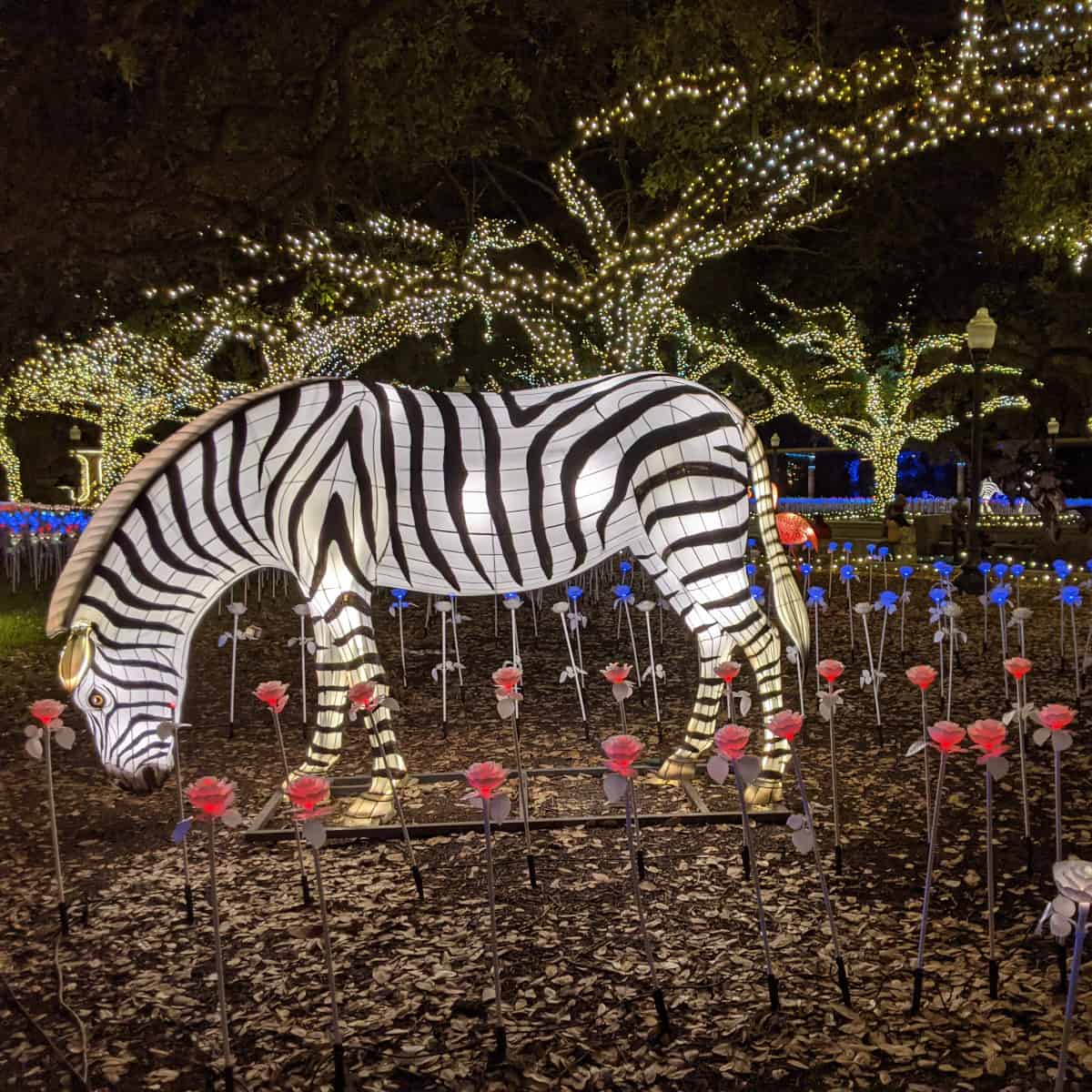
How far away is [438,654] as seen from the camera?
33.9 ft

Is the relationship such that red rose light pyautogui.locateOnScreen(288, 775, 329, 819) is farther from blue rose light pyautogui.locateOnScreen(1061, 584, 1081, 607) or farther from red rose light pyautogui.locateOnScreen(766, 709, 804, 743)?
blue rose light pyautogui.locateOnScreen(1061, 584, 1081, 607)

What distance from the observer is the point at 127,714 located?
15.7 feet

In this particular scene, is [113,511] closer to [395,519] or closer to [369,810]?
[395,519]

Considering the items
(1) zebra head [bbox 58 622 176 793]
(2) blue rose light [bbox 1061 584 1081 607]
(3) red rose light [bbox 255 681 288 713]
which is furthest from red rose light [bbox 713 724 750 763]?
(2) blue rose light [bbox 1061 584 1081 607]

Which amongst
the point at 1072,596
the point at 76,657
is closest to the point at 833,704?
the point at 76,657

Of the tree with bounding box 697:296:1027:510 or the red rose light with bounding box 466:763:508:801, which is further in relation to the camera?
the tree with bounding box 697:296:1027:510

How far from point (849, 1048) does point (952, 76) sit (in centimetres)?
1161

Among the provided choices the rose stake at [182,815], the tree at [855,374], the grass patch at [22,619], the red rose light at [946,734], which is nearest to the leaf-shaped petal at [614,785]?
the red rose light at [946,734]

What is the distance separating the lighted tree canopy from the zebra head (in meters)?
7.79

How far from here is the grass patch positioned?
35.3 feet

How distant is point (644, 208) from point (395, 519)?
1328 cm

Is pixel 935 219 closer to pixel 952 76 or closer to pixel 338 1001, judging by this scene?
pixel 952 76

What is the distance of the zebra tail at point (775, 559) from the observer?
5.64 meters

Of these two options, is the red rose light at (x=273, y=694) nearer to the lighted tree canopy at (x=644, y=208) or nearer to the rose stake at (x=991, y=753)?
the rose stake at (x=991, y=753)
